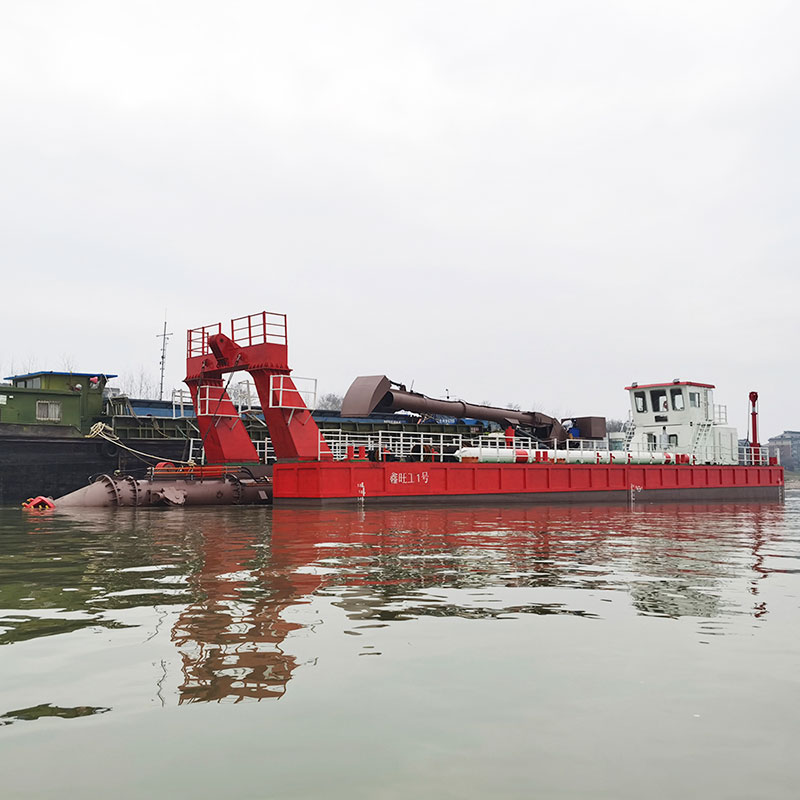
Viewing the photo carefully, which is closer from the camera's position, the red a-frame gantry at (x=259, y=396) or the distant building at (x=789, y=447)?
the red a-frame gantry at (x=259, y=396)

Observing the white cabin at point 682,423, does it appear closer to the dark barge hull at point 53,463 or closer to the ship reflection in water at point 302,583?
the ship reflection in water at point 302,583

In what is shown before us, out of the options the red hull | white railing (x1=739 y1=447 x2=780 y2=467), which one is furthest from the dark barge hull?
white railing (x1=739 y1=447 x2=780 y2=467)

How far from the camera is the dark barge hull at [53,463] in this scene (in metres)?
27.5

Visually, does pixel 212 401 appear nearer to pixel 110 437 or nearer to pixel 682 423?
pixel 110 437

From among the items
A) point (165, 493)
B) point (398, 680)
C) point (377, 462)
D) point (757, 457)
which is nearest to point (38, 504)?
point (165, 493)

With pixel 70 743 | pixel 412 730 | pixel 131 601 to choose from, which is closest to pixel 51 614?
pixel 131 601

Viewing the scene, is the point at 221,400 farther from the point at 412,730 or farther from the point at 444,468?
the point at 412,730

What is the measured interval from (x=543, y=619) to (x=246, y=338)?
2112 centimetres

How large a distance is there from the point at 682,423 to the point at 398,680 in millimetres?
35477

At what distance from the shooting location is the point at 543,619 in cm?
702

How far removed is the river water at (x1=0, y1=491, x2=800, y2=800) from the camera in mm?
3580

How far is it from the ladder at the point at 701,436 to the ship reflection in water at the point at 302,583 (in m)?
20.1

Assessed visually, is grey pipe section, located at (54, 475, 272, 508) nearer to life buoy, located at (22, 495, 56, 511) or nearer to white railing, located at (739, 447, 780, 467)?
life buoy, located at (22, 495, 56, 511)

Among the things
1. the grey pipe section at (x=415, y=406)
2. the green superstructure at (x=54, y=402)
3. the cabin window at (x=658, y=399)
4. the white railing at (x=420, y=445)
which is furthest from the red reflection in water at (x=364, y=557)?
the cabin window at (x=658, y=399)
